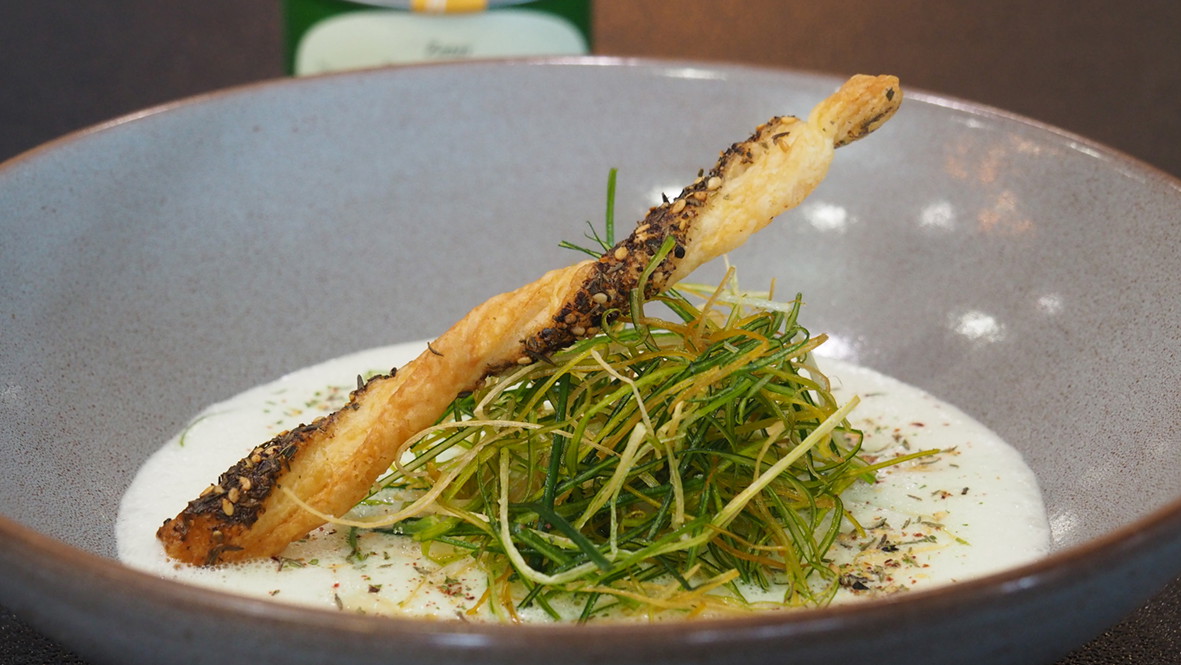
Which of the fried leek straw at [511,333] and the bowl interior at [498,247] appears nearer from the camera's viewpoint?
the fried leek straw at [511,333]

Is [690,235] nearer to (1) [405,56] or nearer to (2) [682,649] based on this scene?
(2) [682,649]

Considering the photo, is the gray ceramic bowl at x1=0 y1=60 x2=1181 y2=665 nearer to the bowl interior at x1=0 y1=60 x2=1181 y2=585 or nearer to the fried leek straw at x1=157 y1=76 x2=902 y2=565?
the bowl interior at x1=0 y1=60 x2=1181 y2=585

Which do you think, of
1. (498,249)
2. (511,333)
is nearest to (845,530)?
(511,333)

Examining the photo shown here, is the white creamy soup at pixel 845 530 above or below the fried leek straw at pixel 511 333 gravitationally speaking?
below

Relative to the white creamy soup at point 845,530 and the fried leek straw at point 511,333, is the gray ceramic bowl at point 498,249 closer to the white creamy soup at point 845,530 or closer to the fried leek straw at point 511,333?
the white creamy soup at point 845,530

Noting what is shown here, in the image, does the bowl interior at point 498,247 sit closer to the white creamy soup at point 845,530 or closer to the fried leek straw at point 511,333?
the white creamy soup at point 845,530

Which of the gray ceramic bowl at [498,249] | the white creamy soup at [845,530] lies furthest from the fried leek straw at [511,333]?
the gray ceramic bowl at [498,249]

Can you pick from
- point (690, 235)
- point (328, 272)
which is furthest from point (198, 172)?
point (690, 235)

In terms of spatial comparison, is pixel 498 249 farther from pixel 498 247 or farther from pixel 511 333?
pixel 511 333
